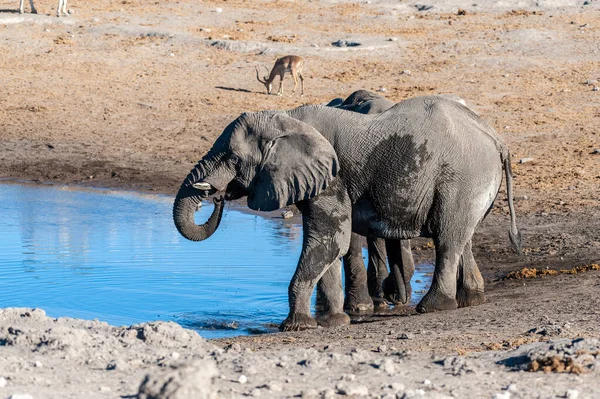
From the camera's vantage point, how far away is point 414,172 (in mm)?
9148

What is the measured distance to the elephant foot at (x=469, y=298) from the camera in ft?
32.0

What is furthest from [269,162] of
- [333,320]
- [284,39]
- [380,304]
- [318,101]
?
[284,39]

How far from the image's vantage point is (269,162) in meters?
8.95

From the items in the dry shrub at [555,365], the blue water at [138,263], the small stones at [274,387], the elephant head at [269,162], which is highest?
the elephant head at [269,162]

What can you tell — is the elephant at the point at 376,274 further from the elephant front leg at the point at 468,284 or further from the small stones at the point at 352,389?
the small stones at the point at 352,389

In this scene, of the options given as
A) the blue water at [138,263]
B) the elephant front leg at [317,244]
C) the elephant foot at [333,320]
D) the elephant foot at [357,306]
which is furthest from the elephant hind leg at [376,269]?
the elephant front leg at [317,244]

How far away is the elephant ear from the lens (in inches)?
349

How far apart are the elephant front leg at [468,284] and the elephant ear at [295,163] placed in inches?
64.1

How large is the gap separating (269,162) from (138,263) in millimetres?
3429

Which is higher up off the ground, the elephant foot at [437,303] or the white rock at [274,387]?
the white rock at [274,387]

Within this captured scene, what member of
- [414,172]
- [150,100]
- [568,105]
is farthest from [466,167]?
[150,100]

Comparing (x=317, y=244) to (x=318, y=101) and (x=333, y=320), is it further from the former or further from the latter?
(x=318, y=101)

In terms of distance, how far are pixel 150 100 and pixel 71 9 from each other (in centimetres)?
697

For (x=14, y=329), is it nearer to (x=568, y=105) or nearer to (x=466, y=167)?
(x=466, y=167)
